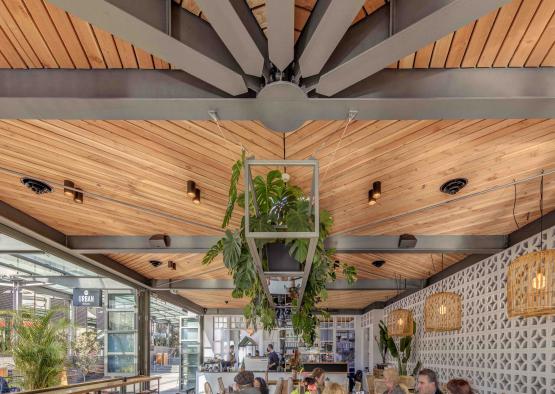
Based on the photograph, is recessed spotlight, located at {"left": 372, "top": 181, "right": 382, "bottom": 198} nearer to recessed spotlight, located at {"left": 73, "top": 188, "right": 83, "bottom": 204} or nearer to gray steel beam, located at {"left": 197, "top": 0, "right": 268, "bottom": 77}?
gray steel beam, located at {"left": 197, "top": 0, "right": 268, "bottom": 77}

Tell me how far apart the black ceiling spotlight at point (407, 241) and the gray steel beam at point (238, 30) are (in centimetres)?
479

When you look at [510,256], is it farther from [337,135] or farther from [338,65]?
[338,65]

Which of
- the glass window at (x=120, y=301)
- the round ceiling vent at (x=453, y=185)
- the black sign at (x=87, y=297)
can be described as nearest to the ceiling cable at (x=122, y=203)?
the round ceiling vent at (x=453, y=185)

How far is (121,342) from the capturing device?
1102cm

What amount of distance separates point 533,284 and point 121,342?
9.59 metres

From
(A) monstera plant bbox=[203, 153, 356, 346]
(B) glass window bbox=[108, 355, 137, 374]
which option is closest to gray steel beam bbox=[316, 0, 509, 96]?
(A) monstera plant bbox=[203, 153, 356, 346]

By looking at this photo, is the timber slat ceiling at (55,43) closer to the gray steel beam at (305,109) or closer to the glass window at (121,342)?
the gray steel beam at (305,109)

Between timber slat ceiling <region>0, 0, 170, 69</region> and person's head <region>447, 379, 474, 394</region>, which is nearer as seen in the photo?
timber slat ceiling <region>0, 0, 170, 69</region>

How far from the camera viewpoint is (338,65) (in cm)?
233

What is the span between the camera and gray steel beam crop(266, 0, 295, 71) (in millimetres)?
1766

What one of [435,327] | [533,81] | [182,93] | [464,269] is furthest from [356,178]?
[464,269]

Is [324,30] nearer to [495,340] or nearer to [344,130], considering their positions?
[344,130]

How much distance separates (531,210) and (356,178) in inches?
101

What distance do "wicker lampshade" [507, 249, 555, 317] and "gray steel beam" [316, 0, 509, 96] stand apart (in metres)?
2.75
